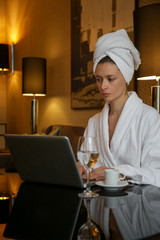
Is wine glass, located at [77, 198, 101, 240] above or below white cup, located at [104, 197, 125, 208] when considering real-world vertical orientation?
above

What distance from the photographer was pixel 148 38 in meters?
2.13

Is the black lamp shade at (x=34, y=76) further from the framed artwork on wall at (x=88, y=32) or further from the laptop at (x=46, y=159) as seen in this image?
the laptop at (x=46, y=159)

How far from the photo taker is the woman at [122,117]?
5.50 ft

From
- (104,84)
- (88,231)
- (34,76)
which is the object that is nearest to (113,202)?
(88,231)

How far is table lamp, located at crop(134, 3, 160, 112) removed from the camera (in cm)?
210

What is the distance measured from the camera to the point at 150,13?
2125mm

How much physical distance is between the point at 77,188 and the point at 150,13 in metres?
1.26

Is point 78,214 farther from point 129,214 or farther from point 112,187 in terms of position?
point 112,187

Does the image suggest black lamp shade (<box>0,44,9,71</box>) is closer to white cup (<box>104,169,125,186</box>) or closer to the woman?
the woman

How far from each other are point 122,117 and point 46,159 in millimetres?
613

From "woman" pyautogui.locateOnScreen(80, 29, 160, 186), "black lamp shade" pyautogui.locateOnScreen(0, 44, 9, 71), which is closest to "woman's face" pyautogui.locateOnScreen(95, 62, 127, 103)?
"woman" pyautogui.locateOnScreen(80, 29, 160, 186)

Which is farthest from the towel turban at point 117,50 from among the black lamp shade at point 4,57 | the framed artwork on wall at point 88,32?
the black lamp shade at point 4,57

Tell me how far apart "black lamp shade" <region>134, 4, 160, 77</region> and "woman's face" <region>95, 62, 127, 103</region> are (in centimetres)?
38

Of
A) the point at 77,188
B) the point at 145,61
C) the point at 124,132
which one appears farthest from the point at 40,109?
the point at 77,188
